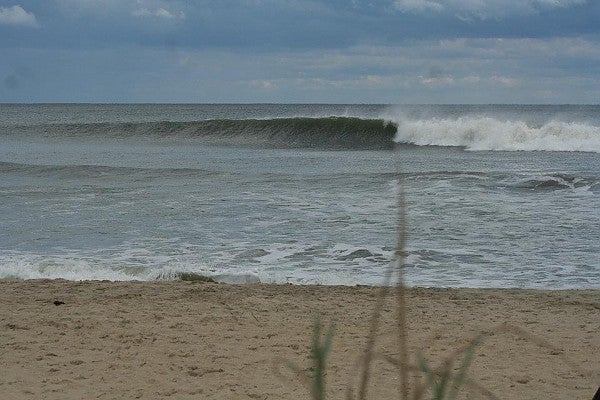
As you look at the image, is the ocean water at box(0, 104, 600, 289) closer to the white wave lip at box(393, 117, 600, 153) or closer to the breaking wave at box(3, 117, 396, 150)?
the white wave lip at box(393, 117, 600, 153)

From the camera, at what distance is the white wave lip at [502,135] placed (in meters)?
28.2

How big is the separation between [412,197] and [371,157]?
1147 centimetres

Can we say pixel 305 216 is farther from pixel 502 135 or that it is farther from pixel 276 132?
pixel 276 132

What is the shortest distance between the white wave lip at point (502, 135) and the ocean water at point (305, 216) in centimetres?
45

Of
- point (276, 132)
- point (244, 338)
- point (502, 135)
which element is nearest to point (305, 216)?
point (244, 338)

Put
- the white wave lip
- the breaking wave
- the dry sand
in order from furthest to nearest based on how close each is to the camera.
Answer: the breaking wave → the white wave lip → the dry sand

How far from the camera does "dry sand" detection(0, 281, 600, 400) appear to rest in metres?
4.72

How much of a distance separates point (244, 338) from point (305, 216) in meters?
6.14

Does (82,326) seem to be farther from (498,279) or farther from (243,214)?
(243,214)

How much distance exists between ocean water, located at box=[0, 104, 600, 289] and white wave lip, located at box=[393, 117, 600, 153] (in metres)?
0.45

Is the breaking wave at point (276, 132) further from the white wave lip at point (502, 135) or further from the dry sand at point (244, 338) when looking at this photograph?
the dry sand at point (244, 338)

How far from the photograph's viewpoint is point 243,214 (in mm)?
12008

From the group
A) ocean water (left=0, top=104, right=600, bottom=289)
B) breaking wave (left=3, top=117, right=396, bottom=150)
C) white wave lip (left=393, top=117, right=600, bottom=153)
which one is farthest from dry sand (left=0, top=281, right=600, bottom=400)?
breaking wave (left=3, top=117, right=396, bottom=150)

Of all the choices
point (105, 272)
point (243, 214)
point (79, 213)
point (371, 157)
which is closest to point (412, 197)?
point (243, 214)
